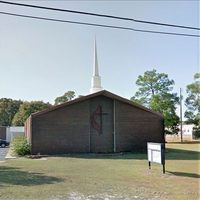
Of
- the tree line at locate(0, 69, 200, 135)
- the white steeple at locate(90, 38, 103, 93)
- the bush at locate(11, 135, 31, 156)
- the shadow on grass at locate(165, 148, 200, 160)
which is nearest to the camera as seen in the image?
the shadow on grass at locate(165, 148, 200, 160)

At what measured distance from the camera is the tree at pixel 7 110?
88.8 metres

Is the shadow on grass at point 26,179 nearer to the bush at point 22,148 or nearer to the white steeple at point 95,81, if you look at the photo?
the bush at point 22,148

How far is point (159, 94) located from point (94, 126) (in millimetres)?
30109

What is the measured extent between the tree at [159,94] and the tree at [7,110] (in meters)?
42.3

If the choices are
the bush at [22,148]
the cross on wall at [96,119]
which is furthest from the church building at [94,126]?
the bush at [22,148]

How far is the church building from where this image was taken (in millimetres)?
26906

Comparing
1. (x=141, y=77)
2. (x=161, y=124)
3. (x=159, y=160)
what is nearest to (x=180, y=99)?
(x=141, y=77)

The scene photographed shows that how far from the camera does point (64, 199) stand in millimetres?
9445

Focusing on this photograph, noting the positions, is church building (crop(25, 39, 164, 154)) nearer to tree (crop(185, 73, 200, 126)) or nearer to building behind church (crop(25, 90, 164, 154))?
building behind church (crop(25, 90, 164, 154))

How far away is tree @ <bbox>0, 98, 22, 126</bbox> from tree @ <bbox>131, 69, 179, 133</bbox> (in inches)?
1667

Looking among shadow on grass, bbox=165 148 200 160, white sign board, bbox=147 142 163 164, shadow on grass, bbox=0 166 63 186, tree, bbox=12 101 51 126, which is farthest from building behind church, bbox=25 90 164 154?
tree, bbox=12 101 51 126

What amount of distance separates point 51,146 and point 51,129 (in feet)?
4.35

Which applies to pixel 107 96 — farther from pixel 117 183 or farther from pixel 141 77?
pixel 141 77

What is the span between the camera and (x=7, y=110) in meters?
89.2
